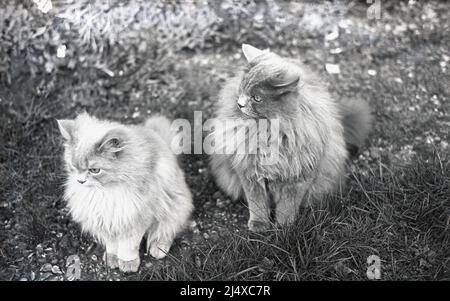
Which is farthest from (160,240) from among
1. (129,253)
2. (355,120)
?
(355,120)

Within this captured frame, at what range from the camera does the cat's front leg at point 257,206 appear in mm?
3792

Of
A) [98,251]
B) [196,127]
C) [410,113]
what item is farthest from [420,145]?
[98,251]

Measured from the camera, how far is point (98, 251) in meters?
3.92

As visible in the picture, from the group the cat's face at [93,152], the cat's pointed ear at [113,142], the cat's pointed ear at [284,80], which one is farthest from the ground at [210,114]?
the cat's pointed ear at [284,80]

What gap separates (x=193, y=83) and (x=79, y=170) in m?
1.98

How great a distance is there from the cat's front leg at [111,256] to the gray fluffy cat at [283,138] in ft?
3.17

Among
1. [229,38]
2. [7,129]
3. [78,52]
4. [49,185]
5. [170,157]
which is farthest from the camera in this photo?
[229,38]

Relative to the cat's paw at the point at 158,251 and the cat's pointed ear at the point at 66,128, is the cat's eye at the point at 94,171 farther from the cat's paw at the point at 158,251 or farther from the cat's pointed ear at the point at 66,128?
the cat's paw at the point at 158,251

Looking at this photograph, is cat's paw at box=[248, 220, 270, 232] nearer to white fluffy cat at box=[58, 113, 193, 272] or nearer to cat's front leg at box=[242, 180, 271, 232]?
cat's front leg at box=[242, 180, 271, 232]

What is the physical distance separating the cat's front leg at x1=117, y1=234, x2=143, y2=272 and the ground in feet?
0.24

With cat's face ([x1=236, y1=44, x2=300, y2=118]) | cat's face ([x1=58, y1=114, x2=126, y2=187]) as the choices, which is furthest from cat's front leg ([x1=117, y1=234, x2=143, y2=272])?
cat's face ([x1=236, y1=44, x2=300, y2=118])

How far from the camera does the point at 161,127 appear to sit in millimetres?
4086

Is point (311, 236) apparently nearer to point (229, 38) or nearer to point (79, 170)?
point (79, 170)

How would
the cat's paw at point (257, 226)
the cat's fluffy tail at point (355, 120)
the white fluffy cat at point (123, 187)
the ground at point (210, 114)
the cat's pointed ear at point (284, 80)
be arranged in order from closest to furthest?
the cat's pointed ear at point (284, 80), the white fluffy cat at point (123, 187), the ground at point (210, 114), the cat's paw at point (257, 226), the cat's fluffy tail at point (355, 120)
